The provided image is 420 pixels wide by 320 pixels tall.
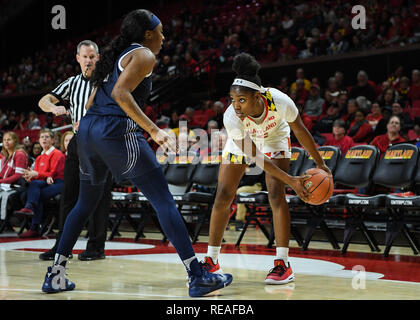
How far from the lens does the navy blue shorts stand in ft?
10.1

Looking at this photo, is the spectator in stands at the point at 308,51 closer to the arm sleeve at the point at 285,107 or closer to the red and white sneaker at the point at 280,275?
the arm sleeve at the point at 285,107

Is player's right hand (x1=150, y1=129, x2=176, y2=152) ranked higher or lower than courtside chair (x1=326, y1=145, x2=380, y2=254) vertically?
higher

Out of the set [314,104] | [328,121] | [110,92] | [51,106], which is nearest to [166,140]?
[110,92]

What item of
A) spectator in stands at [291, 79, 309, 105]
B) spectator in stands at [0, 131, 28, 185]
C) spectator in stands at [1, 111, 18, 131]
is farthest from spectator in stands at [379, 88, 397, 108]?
spectator in stands at [1, 111, 18, 131]

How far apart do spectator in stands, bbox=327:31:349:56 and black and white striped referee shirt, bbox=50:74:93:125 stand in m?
8.38

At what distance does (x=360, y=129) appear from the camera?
8.55 metres

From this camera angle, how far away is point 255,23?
15195 mm

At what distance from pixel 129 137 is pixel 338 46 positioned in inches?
390

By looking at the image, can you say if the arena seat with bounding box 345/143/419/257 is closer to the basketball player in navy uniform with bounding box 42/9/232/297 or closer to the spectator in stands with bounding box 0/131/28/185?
the basketball player in navy uniform with bounding box 42/9/232/297

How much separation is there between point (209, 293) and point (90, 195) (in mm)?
909

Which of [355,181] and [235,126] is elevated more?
[235,126]

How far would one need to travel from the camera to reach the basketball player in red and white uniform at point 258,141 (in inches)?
146

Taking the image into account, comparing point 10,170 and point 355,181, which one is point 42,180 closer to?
point 10,170
